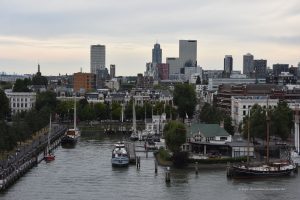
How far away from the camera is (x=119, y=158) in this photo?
44.7 meters

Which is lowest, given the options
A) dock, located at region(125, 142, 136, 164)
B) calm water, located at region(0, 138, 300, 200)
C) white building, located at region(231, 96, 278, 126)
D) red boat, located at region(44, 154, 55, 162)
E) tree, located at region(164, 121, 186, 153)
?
calm water, located at region(0, 138, 300, 200)

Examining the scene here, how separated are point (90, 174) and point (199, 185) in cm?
700

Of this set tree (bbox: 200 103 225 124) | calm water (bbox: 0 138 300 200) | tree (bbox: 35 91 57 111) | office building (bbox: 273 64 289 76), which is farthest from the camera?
office building (bbox: 273 64 289 76)

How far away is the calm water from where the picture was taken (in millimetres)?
34125

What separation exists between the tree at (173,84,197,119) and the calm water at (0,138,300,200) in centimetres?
4071

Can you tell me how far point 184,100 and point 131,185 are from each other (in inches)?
1991

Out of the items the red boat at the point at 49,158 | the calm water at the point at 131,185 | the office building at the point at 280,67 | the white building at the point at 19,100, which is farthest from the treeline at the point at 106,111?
the office building at the point at 280,67


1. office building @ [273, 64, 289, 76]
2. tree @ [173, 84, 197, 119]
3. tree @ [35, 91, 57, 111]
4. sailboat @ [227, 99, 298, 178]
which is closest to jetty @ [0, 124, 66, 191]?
sailboat @ [227, 99, 298, 178]

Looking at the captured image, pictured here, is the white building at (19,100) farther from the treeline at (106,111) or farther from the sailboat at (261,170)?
the sailboat at (261,170)

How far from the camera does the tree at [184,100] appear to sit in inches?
3408

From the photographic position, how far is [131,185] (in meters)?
37.2

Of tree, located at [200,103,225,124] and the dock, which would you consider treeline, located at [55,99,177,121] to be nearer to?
tree, located at [200,103,225,124]

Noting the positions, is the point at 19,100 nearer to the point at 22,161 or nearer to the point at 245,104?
the point at 245,104

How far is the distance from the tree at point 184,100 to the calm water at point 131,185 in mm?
40710
